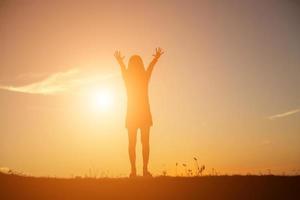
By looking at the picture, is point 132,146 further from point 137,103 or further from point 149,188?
point 149,188

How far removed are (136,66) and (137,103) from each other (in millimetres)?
1371

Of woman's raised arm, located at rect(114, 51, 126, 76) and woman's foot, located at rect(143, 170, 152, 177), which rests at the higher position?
woman's raised arm, located at rect(114, 51, 126, 76)

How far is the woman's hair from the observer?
635 inches

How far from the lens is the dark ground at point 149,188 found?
42.1 feet

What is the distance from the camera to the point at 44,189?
43.9 feet

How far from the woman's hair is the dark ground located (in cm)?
400

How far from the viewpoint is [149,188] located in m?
13.3


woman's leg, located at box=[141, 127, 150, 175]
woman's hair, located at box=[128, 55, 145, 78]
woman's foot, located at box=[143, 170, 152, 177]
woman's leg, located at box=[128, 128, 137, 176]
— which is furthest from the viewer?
woman's hair, located at box=[128, 55, 145, 78]

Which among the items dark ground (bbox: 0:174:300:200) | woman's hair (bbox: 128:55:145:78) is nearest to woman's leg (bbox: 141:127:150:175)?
dark ground (bbox: 0:174:300:200)

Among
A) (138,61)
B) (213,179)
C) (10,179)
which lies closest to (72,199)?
(10,179)

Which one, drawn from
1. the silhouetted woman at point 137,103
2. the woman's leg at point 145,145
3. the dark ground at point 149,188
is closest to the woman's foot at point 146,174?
the woman's leg at point 145,145

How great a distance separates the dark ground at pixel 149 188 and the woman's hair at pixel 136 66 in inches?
157

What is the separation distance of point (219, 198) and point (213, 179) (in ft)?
6.18

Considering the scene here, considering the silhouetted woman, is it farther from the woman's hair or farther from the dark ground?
the dark ground
